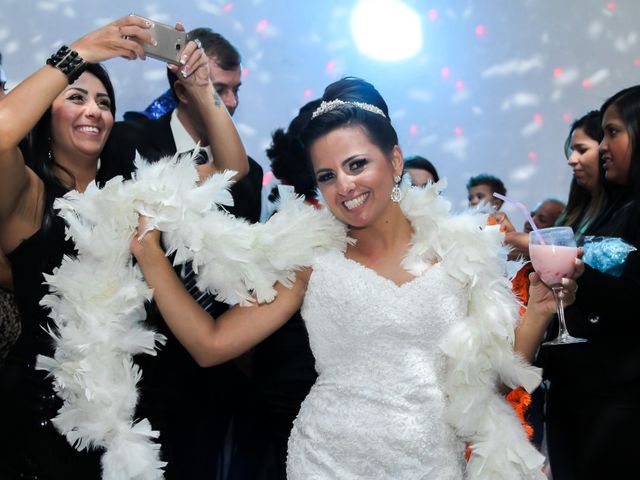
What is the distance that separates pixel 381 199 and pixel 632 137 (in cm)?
111

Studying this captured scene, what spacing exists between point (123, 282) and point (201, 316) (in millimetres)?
195

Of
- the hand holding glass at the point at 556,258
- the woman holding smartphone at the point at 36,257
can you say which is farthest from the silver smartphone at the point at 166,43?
the hand holding glass at the point at 556,258

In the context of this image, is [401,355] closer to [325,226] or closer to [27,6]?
[325,226]

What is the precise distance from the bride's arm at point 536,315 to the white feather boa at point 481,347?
3cm

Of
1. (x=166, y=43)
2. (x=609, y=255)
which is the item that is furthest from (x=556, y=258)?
(x=166, y=43)

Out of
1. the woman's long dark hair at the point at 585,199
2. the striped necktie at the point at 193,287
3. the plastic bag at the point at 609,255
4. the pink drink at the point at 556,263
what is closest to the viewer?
the pink drink at the point at 556,263

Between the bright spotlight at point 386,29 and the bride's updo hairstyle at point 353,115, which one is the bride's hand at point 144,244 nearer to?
the bride's updo hairstyle at point 353,115

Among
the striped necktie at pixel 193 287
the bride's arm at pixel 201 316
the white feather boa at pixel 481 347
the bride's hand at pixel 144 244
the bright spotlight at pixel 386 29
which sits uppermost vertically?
the bright spotlight at pixel 386 29

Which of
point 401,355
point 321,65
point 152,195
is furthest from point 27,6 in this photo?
point 401,355

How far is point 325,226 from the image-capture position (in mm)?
1802

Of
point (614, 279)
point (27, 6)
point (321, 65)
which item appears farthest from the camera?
point (321, 65)

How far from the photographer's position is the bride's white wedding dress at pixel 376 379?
160 centimetres

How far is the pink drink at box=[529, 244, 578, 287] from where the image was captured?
1.69m

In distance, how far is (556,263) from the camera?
170 centimetres
